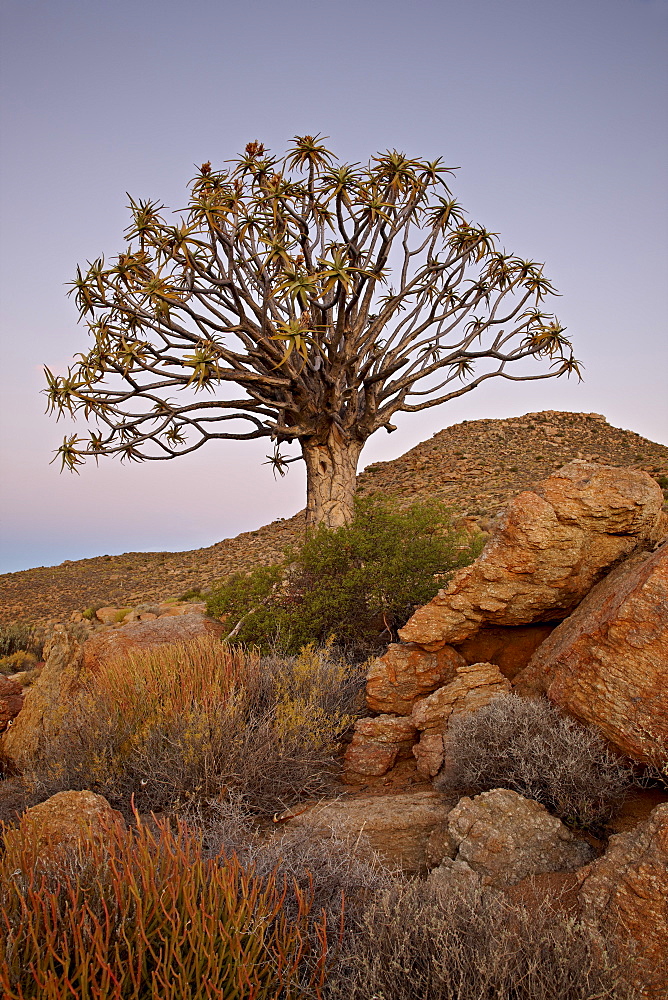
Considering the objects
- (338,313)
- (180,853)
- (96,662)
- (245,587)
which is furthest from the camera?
(338,313)

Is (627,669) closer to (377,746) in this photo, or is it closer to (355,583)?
(377,746)

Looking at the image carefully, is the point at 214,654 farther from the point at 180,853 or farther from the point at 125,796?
the point at 180,853

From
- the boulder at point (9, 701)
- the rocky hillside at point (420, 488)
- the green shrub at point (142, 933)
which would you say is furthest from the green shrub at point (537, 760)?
the rocky hillside at point (420, 488)

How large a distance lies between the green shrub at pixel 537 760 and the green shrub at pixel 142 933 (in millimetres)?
1567

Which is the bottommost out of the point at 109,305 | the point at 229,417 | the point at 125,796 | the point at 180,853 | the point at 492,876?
the point at 492,876

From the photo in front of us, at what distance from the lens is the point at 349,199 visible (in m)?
12.3

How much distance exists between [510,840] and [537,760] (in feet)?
1.73

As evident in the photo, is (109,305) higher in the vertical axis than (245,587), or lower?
higher

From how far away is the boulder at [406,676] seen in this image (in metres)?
5.24

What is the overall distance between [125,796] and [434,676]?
2.50m

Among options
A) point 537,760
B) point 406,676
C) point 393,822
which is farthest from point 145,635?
point 537,760

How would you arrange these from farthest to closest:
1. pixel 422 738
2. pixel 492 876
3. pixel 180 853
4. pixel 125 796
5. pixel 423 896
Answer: pixel 422 738
pixel 125 796
pixel 492 876
pixel 423 896
pixel 180 853

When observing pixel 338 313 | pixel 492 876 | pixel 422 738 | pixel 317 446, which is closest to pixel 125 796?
pixel 422 738

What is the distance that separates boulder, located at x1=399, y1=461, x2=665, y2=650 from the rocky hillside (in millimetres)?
12766
